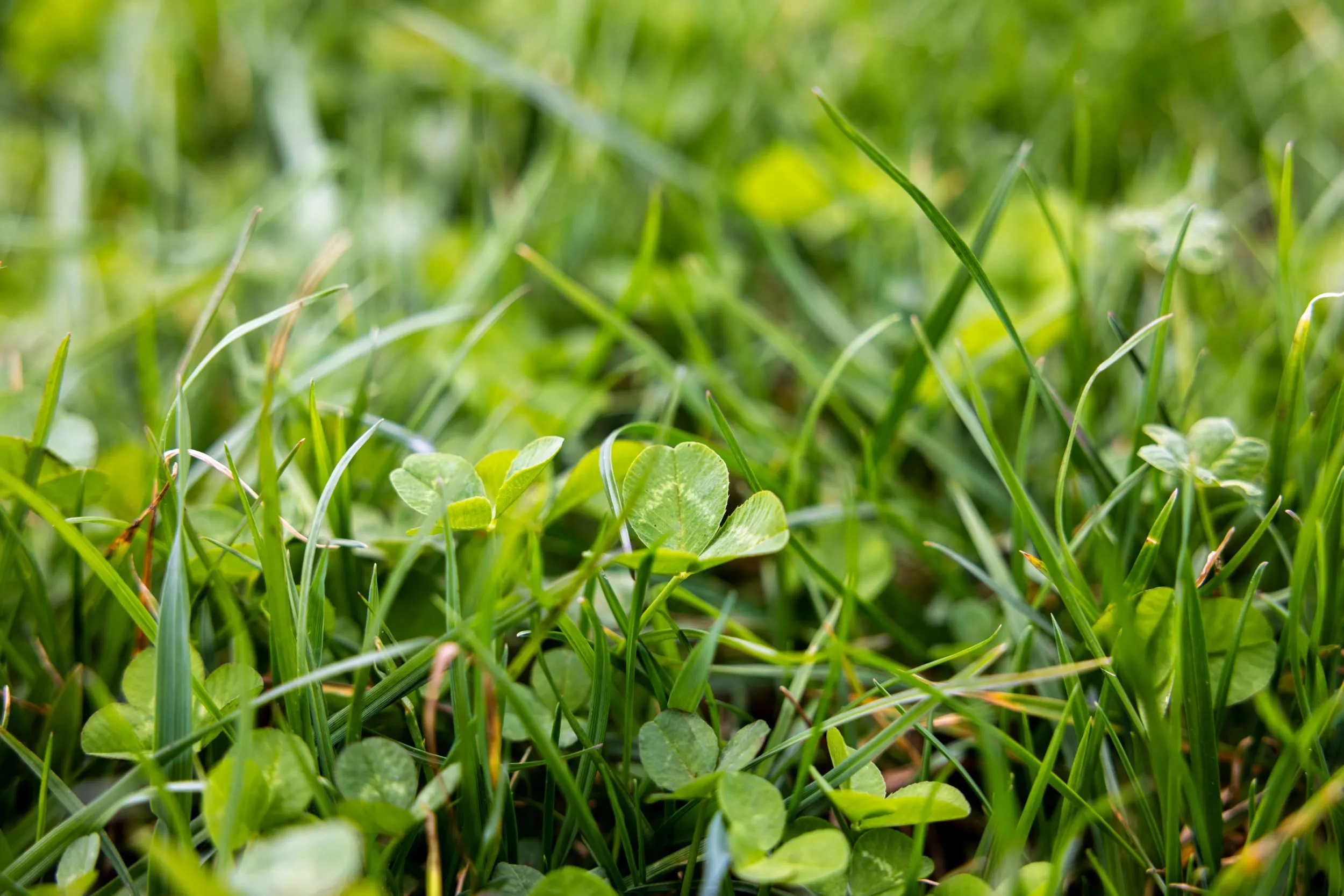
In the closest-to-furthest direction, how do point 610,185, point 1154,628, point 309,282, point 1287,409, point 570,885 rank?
point 570,885 < point 1154,628 < point 1287,409 < point 309,282 < point 610,185

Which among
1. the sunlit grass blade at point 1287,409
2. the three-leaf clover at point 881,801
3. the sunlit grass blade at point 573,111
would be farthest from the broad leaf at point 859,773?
the sunlit grass blade at point 573,111

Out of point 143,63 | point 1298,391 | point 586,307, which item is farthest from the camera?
point 143,63

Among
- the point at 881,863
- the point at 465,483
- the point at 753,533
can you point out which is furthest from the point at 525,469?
the point at 881,863

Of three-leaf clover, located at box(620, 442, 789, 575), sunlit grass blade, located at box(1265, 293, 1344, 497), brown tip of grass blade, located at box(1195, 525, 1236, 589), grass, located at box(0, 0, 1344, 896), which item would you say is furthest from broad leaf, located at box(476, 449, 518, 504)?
sunlit grass blade, located at box(1265, 293, 1344, 497)

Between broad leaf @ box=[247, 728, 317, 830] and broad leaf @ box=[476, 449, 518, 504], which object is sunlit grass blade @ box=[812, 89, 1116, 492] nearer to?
broad leaf @ box=[476, 449, 518, 504]

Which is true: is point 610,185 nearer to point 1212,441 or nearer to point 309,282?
point 309,282

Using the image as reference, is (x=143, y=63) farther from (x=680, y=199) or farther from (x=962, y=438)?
(x=962, y=438)

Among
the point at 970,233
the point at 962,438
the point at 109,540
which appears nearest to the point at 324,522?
the point at 109,540
